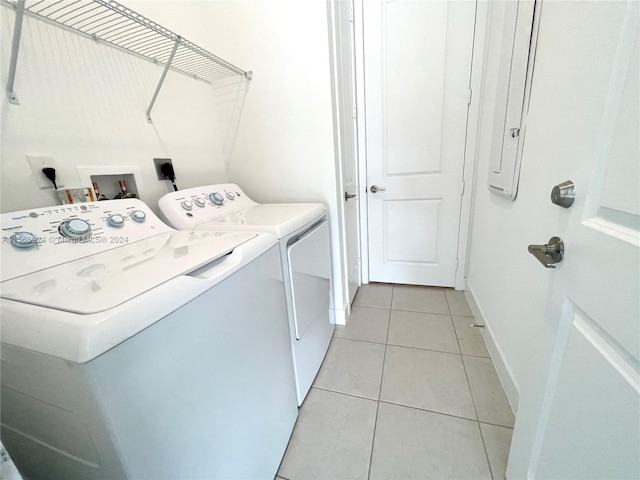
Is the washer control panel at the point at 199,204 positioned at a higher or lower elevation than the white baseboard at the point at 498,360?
higher

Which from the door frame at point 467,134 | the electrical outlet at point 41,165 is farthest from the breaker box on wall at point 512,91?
the electrical outlet at point 41,165

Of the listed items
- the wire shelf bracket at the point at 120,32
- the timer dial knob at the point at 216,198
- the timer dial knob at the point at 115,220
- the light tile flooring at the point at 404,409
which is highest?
the wire shelf bracket at the point at 120,32

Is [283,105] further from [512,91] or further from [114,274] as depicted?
[114,274]

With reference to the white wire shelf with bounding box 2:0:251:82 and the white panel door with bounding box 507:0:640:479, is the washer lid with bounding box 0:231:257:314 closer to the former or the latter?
the white wire shelf with bounding box 2:0:251:82

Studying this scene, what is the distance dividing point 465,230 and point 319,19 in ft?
5.98

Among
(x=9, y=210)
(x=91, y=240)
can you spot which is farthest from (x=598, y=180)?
(x=9, y=210)

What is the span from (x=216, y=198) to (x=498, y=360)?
179 cm

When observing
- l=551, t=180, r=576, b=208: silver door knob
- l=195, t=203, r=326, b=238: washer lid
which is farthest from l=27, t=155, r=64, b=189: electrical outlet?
l=551, t=180, r=576, b=208: silver door knob

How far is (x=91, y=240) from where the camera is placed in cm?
80

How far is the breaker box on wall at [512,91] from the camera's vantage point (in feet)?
3.50

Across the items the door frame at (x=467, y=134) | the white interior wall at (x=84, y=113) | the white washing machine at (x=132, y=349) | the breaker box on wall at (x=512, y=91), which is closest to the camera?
the white washing machine at (x=132, y=349)

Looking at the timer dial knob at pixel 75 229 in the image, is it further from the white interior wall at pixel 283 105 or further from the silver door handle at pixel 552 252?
the silver door handle at pixel 552 252

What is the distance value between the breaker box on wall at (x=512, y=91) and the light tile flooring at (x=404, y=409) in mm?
989

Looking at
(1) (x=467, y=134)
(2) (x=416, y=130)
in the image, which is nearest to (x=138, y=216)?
(2) (x=416, y=130)
